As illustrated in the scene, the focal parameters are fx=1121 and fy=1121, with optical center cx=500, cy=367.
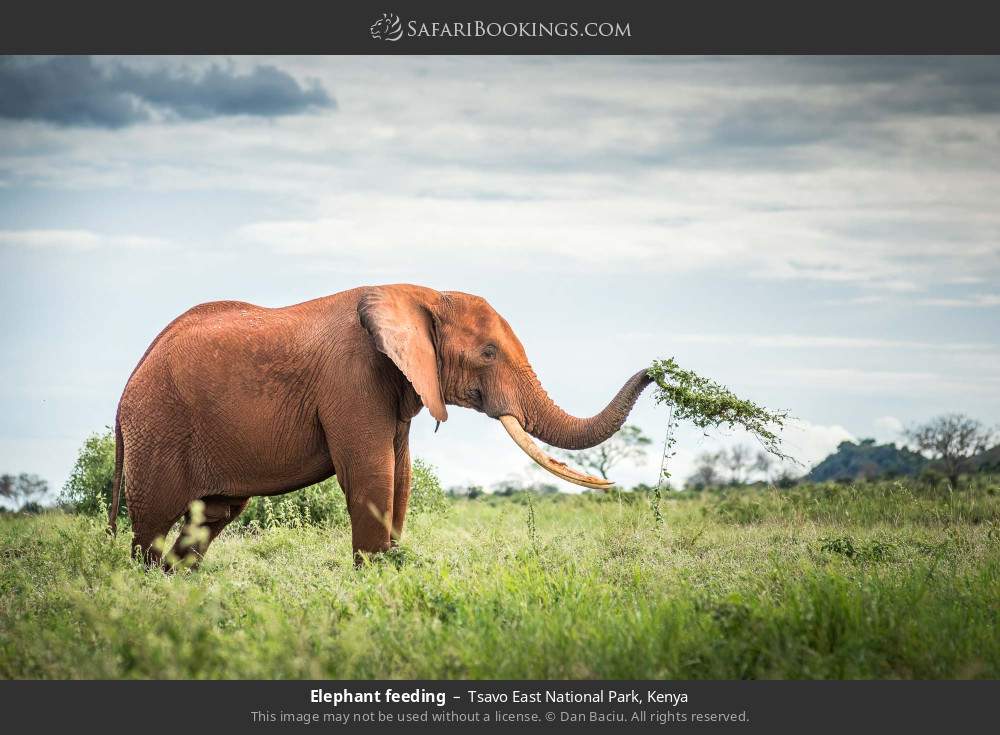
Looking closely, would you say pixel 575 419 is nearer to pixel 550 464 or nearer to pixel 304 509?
pixel 550 464

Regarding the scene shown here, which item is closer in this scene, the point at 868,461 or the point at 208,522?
the point at 208,522

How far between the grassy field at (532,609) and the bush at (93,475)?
13.4 feet

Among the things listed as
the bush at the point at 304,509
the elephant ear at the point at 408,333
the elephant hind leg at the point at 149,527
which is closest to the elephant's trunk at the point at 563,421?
the elephant ear at the point at 408,333

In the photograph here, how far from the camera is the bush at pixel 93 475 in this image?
1673 cm

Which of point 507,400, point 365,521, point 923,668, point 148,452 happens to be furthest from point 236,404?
point 923,668

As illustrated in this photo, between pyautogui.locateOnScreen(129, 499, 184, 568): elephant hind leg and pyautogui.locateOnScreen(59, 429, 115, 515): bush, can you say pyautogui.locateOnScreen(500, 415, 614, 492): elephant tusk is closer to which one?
pyautogui.locateOnScreen(129, 499, 184, 568): elephant hind leg

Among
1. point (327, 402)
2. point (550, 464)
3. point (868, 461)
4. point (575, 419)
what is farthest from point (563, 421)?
point (868, 461)

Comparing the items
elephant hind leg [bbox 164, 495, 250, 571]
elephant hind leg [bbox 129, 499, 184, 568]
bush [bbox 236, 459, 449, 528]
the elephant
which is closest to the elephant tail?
the elephant

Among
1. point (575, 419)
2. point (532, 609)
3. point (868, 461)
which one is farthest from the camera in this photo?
point (868, 461)

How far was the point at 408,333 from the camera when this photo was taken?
10.3m

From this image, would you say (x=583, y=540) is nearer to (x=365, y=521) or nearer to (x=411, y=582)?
(x=365, y=521)

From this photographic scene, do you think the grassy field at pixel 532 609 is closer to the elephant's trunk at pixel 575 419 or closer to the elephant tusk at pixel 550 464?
the elephant tusk at pixel 550 464

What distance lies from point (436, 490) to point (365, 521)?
6395 millimetres

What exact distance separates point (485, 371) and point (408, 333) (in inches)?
35.1
